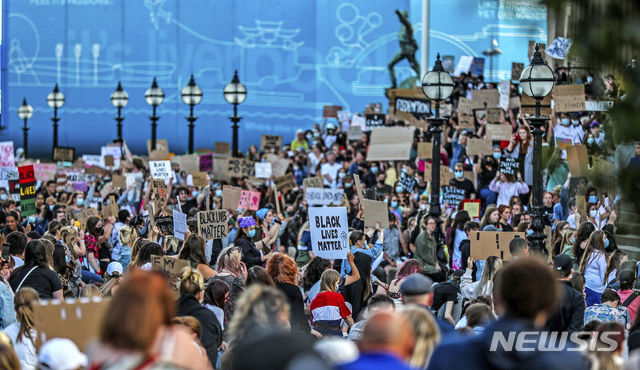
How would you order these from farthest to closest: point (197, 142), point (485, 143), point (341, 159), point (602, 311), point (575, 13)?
point (197, 142), point (341, 159), point (485, 143), point (602, 311), point (575, 13)

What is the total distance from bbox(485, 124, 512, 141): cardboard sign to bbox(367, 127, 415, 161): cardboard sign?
2113mm

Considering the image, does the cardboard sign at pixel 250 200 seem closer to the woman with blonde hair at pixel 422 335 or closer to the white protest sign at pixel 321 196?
the white protest sign at pixel 321 196

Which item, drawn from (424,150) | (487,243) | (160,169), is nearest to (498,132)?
(424,150)

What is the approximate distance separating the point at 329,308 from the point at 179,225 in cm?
395

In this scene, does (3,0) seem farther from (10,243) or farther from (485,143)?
(10,243)

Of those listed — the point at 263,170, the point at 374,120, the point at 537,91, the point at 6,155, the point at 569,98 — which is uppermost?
the point at 569,98

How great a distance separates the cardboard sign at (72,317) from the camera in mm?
6070

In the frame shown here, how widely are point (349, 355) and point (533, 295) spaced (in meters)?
0.86

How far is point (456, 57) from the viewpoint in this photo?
117 ft

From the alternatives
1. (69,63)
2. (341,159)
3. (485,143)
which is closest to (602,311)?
(485,143)

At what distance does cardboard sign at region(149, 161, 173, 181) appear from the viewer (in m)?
19.1

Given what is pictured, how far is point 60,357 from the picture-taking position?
17.9ft

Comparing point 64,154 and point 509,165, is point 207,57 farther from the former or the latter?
point 509,165

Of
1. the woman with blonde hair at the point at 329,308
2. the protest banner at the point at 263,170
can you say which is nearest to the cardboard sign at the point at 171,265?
the woman with blonde hair at the point at 329,308
